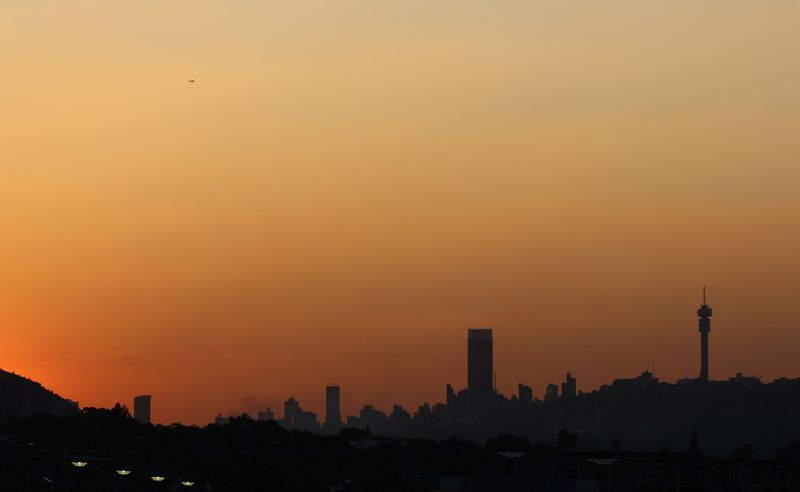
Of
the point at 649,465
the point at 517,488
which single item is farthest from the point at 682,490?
the point at 517,488

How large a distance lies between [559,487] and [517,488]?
7.06m

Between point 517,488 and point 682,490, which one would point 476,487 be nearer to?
point 517,488

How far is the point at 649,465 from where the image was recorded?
191 metres

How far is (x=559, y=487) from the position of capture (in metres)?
184

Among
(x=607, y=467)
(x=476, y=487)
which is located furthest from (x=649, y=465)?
(x=476, y=487)

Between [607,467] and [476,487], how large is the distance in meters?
15.0

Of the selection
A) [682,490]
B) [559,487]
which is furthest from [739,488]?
[559,487]

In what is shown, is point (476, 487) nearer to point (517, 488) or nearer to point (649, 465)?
point (517, 488)

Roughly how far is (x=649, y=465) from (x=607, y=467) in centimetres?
470

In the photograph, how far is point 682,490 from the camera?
192m

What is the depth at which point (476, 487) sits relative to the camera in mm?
193375

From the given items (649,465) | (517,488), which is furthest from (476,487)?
(649,465)

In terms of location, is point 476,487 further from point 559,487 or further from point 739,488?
point 739,488

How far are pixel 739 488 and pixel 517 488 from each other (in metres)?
26.5
